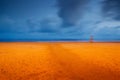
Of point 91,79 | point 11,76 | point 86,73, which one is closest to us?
point 91,79

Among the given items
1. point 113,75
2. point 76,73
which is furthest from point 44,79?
point 113,75

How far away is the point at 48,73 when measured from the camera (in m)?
6.77

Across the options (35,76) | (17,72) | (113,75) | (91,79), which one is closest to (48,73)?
(35,76)

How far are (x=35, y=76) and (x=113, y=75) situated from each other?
104 inches

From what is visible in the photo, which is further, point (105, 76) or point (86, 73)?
point (86, 73)

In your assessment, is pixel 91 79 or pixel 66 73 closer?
pixel 91 79

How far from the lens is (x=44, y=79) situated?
596 centimetres

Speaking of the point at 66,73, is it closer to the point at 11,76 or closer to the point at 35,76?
the point at 35,76

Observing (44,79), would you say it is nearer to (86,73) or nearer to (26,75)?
(26,75)

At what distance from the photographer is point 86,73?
22.1 feet

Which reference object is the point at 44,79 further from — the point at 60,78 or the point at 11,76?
the point at 11,76

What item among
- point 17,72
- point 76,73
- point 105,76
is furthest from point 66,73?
point 17,72

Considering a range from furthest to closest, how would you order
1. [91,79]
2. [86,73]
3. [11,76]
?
[86,73]
[11,76]
[91,79]

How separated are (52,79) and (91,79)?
1.22 metres
